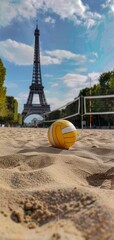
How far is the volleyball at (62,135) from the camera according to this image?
407cm

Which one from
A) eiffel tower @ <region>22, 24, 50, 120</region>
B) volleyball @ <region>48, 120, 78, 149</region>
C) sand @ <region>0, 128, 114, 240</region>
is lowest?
sand @ <region>0, 128, 114, 240</region>

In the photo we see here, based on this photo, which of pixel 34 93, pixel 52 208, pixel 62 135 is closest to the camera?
pixel 52 208

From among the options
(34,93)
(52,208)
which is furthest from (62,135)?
(34,93)

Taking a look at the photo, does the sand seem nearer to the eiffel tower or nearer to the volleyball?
the volleyball

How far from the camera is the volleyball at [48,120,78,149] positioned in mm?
4066

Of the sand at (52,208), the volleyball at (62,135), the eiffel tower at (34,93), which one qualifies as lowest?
the sand at (52,208)

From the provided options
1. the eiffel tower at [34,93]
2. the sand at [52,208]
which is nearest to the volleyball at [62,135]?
the sand at [52,208]

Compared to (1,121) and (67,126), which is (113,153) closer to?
(67,126)

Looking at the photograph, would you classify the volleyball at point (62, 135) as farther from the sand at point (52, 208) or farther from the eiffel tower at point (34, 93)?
the eiffel tower at point (34, 93)

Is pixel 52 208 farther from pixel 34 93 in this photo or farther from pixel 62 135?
pixel 34 93

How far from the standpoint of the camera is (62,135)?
4.09m

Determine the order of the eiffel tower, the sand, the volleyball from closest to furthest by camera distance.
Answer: the sand → the volleyball → the eiffel tower

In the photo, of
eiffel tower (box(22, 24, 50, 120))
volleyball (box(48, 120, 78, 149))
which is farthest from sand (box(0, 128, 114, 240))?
eiffel tower (box(22, 24, 50, 120))

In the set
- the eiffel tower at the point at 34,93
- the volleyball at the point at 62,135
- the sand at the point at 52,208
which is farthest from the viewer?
the eiffel tower at the point at 34,93
